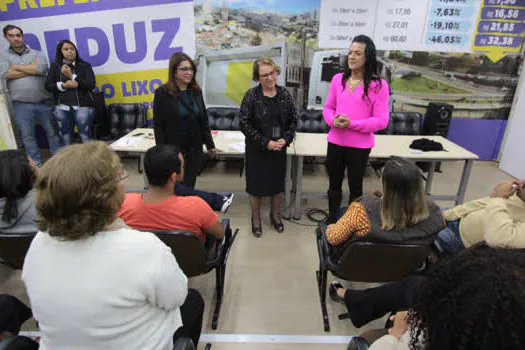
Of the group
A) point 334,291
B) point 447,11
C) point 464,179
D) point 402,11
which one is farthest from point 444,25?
point 334,291

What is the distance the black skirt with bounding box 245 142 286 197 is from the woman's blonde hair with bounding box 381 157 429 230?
4.22 feet

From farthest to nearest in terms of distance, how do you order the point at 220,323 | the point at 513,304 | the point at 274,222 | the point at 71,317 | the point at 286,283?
the point at 274,222
the point at 286,283
the point at 220,323
the point at 71,317
the point at 513,304

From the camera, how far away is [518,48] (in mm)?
4539

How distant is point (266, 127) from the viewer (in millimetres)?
2627

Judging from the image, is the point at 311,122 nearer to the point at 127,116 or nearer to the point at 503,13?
the point at 127,116

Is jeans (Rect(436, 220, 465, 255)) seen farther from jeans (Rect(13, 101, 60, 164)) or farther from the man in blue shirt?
the man in blue shirt

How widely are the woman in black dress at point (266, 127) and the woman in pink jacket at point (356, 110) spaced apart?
0.35 meters

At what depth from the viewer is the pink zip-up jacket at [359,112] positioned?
2.44 meters

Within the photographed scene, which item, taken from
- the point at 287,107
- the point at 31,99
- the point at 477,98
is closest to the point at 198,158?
the point at 287,107

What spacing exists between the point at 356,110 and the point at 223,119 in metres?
2.42

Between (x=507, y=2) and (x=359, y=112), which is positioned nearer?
(x=359, y=112)

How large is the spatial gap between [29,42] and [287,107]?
14.0 ft

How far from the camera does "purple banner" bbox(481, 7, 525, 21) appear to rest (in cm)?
440

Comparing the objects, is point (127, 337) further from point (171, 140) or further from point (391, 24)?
point (391, 24)
